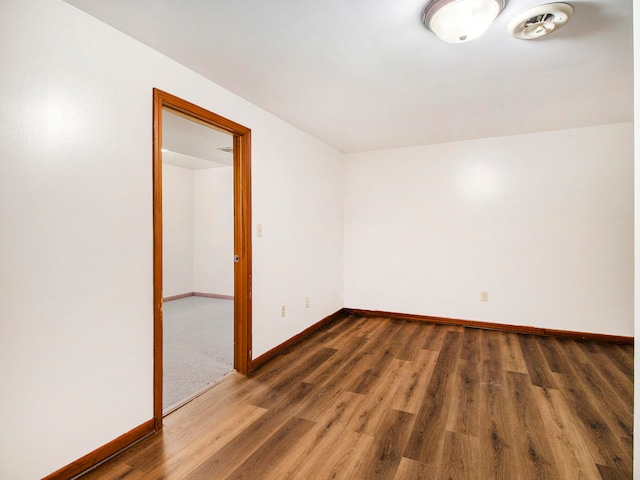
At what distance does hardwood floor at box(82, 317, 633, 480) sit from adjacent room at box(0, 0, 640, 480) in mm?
18

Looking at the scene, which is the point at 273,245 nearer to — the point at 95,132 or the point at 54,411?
the point at 95,132

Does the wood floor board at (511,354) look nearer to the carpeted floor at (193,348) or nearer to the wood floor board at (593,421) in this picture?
the wood floor board at (593,421)

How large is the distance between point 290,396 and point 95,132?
2.07 m

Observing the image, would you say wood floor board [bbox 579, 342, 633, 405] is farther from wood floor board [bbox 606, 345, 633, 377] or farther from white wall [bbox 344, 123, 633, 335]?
white wall [bbox 344, 123, 633, 335]

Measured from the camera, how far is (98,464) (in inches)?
66.0

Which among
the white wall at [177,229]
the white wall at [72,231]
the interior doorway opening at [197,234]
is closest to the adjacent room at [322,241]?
the white wall at [72,231]

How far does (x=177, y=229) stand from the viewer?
5934 mm

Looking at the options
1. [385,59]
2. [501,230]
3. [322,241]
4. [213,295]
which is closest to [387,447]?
[385,59]

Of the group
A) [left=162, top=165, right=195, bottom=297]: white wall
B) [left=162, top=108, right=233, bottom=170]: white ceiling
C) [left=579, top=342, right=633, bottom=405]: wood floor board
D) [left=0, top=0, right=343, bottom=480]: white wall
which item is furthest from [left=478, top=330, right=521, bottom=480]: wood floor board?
[left=162, top=165, right=195, bottom=297]: white wall

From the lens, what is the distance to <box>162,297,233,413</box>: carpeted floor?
2.54m

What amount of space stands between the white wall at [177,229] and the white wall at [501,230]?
3172mm

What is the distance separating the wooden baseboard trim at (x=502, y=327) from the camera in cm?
347

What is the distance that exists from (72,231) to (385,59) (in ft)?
6.67

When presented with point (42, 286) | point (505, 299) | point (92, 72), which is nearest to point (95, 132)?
point (92, 72)
